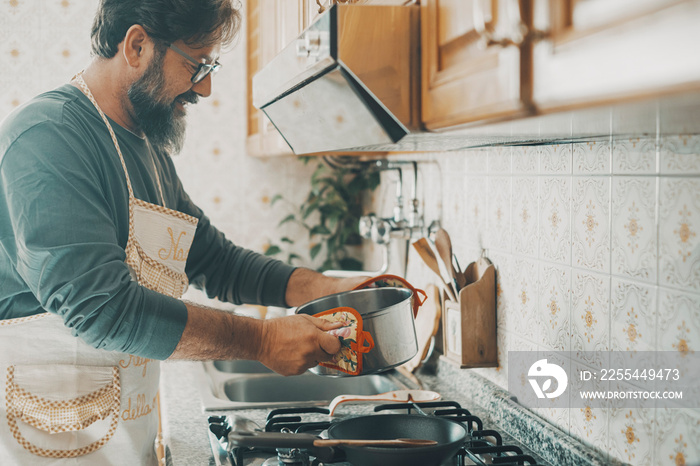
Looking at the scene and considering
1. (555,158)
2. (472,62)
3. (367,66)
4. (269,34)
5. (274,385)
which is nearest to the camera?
(472,62)

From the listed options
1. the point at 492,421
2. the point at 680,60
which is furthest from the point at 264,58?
the point at 680,60

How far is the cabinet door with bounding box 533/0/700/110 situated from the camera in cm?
48

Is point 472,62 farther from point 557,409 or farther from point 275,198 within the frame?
point 275,198

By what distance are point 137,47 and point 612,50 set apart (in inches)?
39.3

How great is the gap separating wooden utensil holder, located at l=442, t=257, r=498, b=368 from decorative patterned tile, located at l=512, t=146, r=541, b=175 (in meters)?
0.24

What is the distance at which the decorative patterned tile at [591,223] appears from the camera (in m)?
1.12

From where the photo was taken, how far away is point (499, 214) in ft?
4.94

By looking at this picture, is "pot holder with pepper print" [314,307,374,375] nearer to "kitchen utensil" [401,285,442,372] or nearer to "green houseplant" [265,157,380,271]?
"kitchen utensil" [401,285,442,372]

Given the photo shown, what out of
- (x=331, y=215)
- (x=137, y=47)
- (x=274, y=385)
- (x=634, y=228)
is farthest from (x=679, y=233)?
(x=331, y=215)

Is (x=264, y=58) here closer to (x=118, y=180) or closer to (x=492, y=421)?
(x=118, y=180)

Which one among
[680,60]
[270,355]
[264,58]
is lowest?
[270,355]

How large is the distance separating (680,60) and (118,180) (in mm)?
1031

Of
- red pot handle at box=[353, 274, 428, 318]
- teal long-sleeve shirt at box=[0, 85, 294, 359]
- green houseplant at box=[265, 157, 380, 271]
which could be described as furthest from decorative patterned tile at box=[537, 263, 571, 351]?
green houseplant at box=[265, 157, 380, 271]

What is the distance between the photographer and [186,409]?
1.57 m
